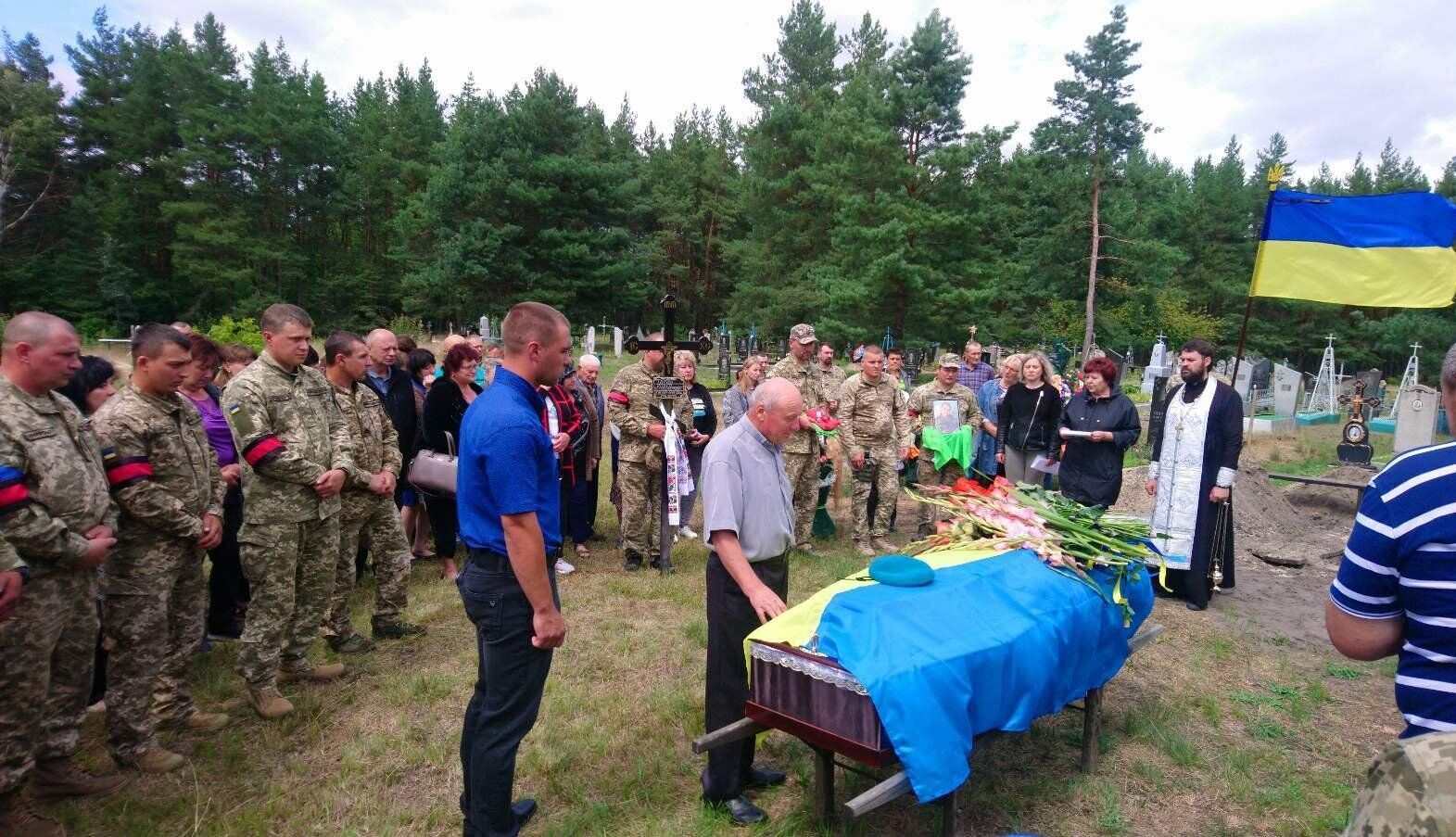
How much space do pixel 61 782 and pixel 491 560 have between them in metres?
2.31

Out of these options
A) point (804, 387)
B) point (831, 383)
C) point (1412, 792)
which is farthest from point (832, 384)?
point (1412, 792)

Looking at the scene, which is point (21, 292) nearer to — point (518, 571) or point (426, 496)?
point (426, 496)

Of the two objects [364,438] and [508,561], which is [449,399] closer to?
[364,438]

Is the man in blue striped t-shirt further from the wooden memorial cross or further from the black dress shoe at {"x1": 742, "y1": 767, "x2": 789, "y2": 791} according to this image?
the wooden memorial cross

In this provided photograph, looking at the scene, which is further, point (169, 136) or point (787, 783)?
point (169, 136)

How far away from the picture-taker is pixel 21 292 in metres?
34.1

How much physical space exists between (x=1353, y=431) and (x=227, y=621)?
17.6 metres

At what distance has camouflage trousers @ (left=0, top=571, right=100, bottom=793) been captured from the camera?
285 cm

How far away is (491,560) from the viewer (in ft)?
9.33

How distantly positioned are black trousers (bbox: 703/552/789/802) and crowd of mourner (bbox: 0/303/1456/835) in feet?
0.04

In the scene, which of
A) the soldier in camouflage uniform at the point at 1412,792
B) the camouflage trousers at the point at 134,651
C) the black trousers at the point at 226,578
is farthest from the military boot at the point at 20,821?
the soldier in camouflage uniform at the point at 1412,792

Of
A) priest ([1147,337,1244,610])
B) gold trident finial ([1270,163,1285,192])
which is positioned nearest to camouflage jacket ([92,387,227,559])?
priest ([1147,337,1244,610])

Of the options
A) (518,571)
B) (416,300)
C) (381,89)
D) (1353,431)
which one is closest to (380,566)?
(518,571)

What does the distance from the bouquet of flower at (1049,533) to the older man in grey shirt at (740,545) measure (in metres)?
1.06
